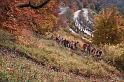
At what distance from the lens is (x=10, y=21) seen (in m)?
31.1

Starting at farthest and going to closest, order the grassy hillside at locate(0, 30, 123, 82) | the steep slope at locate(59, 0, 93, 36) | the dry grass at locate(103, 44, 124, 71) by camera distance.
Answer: the steep slope at locate(59, 0, 93, 36) → the dry grass at locate(103, 44, 124, 71) → the grassy hillside at locate(0, 30, 123, 82)

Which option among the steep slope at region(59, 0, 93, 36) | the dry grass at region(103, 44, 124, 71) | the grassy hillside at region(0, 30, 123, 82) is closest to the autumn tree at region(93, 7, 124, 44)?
the dry grass at region(103, 44, 124, 71)

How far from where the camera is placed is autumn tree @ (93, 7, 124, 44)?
71.4 metres

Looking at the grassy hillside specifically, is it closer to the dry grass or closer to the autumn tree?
the dry grass

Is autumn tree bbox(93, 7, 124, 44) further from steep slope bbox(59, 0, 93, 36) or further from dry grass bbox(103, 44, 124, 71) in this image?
steep slope bbox(59, 0, 93, 36)

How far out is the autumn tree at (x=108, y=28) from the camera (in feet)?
234

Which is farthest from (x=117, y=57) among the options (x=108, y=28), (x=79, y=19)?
(x=79, y=19)

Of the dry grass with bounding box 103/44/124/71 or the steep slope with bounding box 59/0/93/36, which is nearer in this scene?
the dry grass with bounding box 103/44/124/71

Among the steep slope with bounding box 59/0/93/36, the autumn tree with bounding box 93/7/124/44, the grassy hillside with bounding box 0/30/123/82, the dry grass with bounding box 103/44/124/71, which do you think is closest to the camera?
the grassy hillside with bounding box 0/30/123/82

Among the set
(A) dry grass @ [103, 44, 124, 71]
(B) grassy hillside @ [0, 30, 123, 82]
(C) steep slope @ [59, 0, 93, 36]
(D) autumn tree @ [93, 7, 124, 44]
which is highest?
(B) grassy hillside @ [0, 30, 123, 82]

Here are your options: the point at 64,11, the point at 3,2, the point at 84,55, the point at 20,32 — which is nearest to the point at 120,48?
the point at 84,55

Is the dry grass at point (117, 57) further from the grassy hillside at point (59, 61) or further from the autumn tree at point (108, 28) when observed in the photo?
the autumn tree at point (108, 28)

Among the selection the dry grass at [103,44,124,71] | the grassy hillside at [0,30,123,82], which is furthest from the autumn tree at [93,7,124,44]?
the grassy hillside at [0,30,123,82]

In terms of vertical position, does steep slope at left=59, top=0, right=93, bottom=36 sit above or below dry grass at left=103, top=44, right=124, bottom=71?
below
